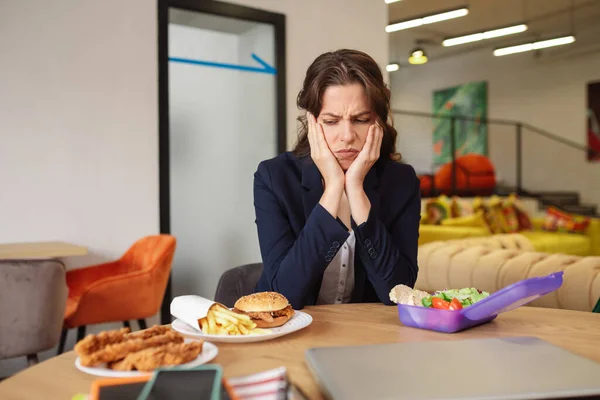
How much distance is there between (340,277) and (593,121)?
33.0ft

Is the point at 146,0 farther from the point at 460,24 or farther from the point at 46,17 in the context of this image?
the point at 460,24

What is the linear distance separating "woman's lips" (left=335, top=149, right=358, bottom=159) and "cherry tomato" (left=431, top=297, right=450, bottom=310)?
610 mm

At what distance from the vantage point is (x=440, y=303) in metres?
1.14

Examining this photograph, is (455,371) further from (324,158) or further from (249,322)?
(324,158)

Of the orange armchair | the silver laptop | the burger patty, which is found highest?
the silver laptop

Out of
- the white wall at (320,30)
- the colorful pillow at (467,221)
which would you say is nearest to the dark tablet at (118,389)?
the white wall at (320,30)

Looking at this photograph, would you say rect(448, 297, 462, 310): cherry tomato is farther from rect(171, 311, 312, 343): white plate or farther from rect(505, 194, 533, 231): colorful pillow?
rect(505, 194, 533, 231): colorful pillow

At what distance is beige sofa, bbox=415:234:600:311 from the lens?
98.5 inches

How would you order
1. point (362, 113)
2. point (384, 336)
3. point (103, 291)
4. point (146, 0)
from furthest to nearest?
point (146, 0) → point (103, 291) → point (362, 113) → point (384, 336)

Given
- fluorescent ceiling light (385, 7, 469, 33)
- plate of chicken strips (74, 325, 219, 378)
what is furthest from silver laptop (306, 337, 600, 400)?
fluorescent ceiling light (385, 7, 469, 33)

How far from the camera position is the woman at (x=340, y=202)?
1.50 m

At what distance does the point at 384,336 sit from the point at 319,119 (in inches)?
30.5

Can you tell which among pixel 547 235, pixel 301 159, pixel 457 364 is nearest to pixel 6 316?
pixel 301 159

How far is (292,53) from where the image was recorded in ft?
14.9
